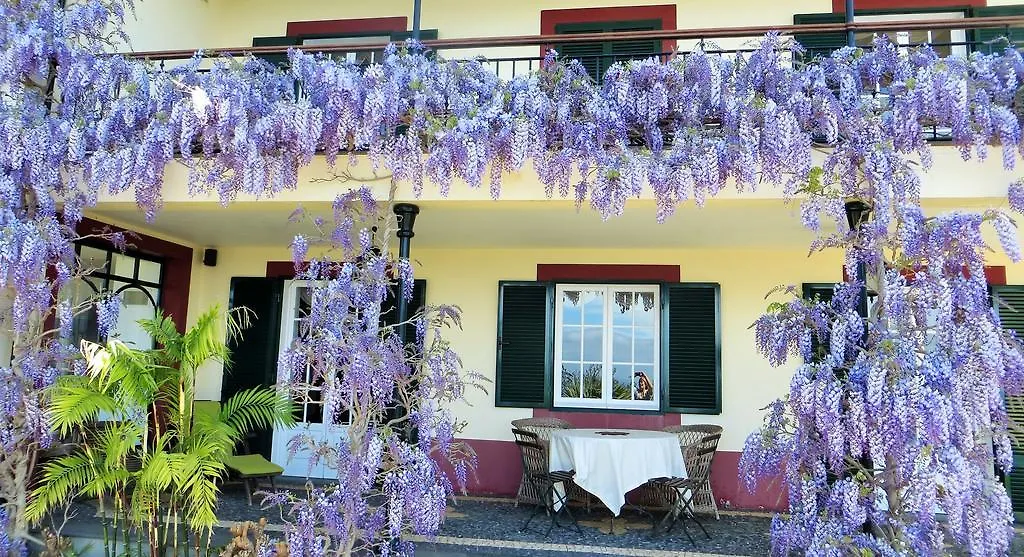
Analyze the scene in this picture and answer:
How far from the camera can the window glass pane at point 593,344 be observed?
5977 mm

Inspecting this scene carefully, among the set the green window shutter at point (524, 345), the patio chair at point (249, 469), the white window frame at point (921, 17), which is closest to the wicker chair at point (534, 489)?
the green window shutter at point (524, 345)

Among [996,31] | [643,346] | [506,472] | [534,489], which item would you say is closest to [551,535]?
[534,489]

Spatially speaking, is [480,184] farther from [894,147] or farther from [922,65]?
[922,65]

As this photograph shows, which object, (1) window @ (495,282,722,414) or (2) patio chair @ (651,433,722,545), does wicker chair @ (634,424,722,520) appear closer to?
(2) patio chair @ (651,433,722,545)

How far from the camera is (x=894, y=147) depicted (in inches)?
142

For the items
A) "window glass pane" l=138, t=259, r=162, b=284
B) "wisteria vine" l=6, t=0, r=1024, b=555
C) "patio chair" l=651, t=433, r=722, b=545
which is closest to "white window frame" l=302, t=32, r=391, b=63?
"wisteria vine" l=6, t=0, r=1024, b=555

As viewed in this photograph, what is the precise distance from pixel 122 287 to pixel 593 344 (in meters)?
4.12

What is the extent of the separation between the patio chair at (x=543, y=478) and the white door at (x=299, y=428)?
5.97 feet

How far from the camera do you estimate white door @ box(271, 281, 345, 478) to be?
6.09 m

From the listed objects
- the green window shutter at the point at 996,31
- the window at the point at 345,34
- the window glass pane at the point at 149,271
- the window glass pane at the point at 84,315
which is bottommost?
the window glass pane at the point at 84,315

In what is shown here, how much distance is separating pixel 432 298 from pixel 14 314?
10.2 feet

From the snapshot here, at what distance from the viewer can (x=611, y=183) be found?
379 centimetres

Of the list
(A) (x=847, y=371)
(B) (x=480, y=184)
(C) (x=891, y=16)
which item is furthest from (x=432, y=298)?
(C) (x=891, y=16)

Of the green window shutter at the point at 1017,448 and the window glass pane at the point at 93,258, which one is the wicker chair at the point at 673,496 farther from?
the window glass pane at the point at 93,258
